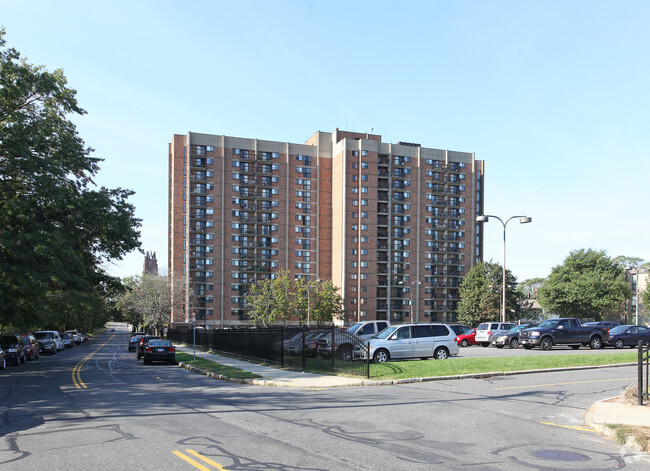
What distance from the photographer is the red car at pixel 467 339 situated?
41.2m

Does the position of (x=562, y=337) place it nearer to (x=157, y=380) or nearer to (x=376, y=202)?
(x=157, y=380)

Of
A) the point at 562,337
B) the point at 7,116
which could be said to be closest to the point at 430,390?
the point at 562,337

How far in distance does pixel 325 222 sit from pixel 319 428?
296ft

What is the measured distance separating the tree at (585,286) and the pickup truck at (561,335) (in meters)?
57.0

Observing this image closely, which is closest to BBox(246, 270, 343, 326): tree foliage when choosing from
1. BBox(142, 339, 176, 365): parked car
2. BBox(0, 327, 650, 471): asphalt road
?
BBox(142, 339, 176, 365): parked car

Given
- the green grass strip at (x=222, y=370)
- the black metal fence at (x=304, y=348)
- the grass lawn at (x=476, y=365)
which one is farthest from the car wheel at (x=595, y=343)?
the green grass strip at (x=222, y=370)

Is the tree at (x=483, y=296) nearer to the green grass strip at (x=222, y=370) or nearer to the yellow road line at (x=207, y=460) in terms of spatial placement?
the green grass strip at (x=222, y=370)

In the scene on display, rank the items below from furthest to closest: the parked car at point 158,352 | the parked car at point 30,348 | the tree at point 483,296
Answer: the tree at point 483,296 → the parked car at point 30,348 → the parked car at point 158,352

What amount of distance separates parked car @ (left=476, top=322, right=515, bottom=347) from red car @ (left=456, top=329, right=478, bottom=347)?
1229mm

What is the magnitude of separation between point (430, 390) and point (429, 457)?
7.73 m

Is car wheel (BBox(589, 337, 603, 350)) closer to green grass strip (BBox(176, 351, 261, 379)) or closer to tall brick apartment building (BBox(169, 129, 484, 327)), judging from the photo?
green grass strip (BBox(176, 351, 261, 379))

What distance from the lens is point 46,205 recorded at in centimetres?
2750

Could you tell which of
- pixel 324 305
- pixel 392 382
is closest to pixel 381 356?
pixel 392 382

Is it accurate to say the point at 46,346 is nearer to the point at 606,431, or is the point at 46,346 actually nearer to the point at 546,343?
the point at 546,343
